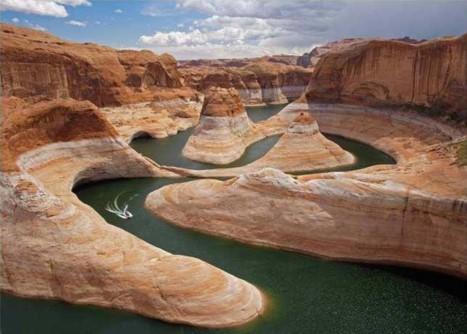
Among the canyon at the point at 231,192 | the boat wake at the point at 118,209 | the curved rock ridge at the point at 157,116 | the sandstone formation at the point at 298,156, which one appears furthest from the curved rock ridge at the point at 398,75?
the boat wake at the point at 118,209

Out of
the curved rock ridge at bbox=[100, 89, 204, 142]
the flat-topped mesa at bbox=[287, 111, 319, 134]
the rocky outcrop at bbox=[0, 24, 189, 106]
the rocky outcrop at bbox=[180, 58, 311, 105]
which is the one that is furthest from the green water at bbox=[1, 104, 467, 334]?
the rocky outcrop at bbox=[180, 58, 311, 105]

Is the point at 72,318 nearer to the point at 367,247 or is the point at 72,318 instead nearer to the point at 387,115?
the point at 367,247

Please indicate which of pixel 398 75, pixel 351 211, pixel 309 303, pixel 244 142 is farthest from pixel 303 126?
pixel 309 303

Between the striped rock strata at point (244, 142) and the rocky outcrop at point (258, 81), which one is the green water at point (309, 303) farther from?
the rocky outcrop at point (258, 81)

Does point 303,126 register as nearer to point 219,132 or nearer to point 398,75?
point 219,132

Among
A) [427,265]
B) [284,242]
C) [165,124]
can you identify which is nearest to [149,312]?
[284,242]

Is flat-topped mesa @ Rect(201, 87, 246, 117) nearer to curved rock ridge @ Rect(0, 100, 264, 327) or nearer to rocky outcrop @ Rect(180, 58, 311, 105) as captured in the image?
curved rock ridge @ Rect(0, 100, 264, 327)
